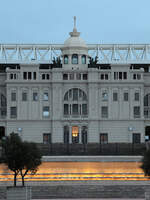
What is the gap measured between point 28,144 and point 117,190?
496 inches

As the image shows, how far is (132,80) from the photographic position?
124625mm

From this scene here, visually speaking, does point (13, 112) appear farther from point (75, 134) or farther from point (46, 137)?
point (75, 134)

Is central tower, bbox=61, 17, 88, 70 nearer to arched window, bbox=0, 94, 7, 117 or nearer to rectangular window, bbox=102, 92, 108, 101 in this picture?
rectangular window, bbox=102, 92, 108, 101

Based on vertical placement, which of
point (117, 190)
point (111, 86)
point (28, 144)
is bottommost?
point (117, 190)

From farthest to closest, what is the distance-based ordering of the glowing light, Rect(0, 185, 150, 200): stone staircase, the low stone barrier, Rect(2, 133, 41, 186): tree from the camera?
1. the glowing light
2. Rect(0, 185, 150, 200): stone staircase
3. Rect(2, 133, 41, 186): tree
4. the low stone barrier

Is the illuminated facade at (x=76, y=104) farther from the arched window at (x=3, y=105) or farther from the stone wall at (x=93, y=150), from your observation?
the stone wall at (x=93, y=150)

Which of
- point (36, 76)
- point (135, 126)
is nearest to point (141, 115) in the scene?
point (135, 126)

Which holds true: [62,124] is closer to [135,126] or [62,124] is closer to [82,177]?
[135,126]

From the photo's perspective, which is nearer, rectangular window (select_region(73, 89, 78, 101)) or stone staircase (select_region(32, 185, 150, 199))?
stone staircase (select_region(32, 185, 150, 199))

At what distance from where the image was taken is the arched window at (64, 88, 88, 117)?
124438mm
